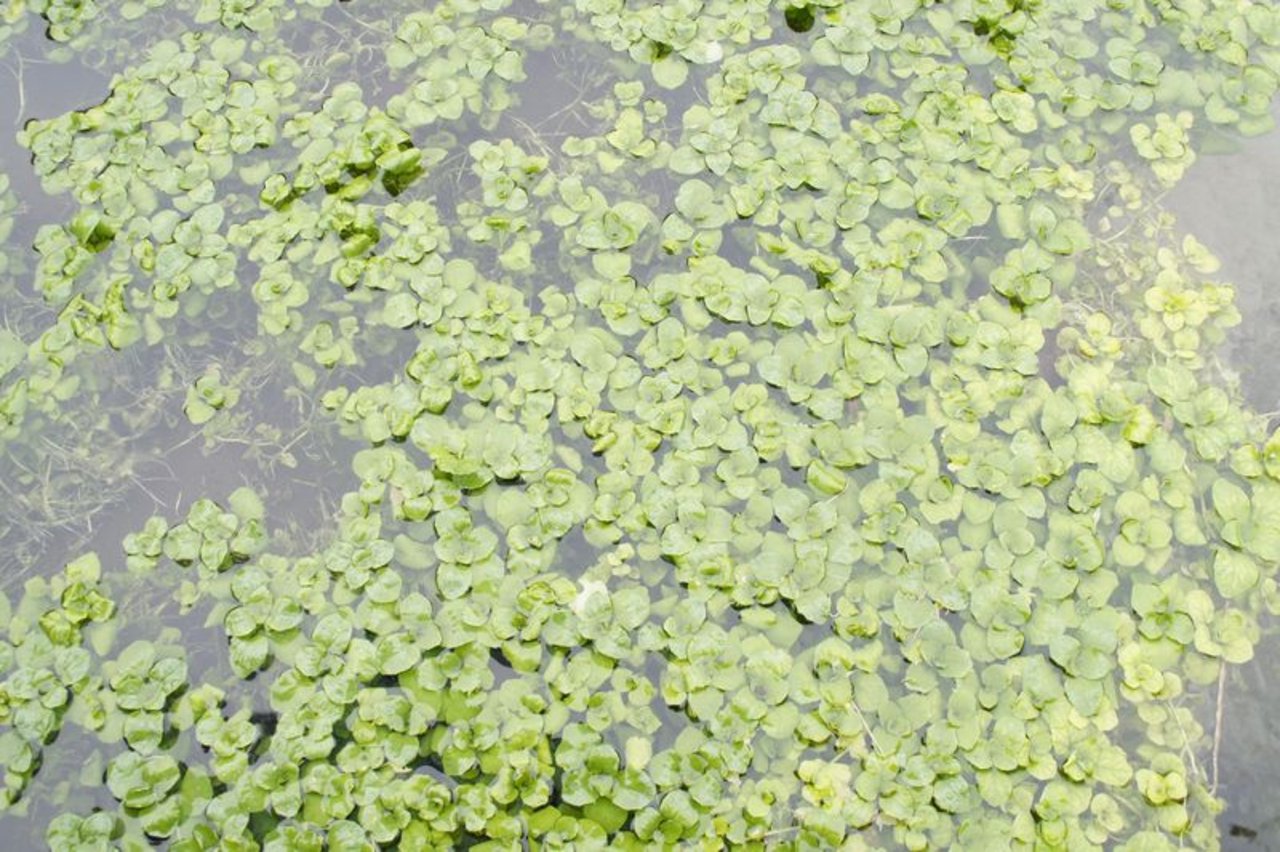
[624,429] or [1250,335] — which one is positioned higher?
[1250,335]

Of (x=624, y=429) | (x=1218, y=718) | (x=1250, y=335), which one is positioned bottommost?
(x=1218, y=718)

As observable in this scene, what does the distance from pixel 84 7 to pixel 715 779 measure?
3326 millimetres

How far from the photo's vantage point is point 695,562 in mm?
2840

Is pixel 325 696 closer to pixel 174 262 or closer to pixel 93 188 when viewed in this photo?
pixel 174 262

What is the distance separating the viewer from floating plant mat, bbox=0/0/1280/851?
267cm

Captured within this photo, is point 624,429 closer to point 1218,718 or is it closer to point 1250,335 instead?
point 1218,718

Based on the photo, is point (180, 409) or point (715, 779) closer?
point (715, 779)

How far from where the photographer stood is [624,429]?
3010mm

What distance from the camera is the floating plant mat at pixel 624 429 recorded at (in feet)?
8.77

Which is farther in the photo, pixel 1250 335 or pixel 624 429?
pixel 1250 335

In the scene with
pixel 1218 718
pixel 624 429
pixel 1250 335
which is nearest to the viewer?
pixel 1218 718

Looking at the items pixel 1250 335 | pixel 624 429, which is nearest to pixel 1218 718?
pixel 1250 335

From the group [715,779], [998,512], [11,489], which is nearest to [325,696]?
[715,779]

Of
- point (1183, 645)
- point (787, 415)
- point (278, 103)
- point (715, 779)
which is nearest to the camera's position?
point (715, 779)
